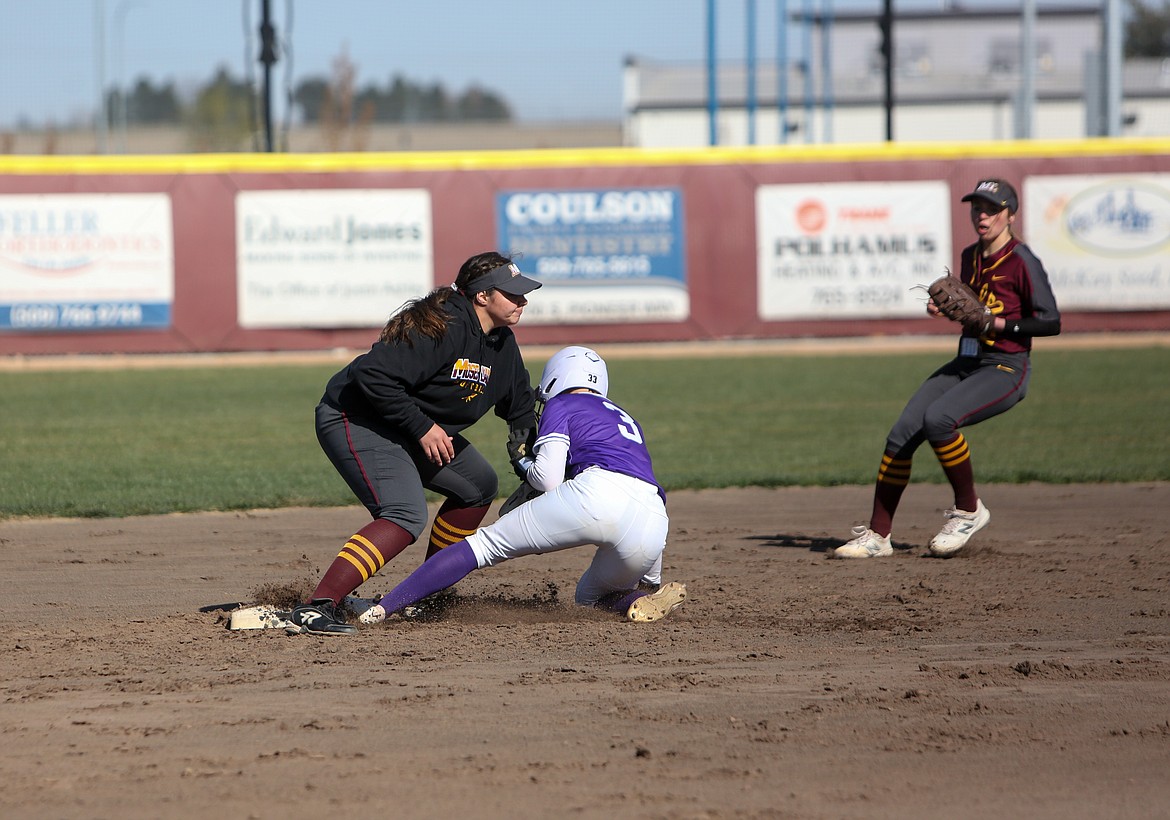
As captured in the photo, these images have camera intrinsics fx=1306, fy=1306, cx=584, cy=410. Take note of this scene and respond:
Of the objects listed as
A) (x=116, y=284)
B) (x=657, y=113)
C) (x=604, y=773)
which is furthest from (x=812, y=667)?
(x=657, y=113)

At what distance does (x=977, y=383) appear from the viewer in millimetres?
7219

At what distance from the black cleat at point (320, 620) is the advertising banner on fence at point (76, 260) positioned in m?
15.5

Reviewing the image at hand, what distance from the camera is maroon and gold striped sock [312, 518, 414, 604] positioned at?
5.31 metres

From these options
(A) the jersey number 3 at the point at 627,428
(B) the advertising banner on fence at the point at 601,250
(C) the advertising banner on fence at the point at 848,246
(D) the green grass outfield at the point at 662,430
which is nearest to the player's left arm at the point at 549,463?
(A) the jersey number 3 at the point at 627,428

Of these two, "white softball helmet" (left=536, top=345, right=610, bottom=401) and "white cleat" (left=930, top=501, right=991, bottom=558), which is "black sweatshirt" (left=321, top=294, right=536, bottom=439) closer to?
"white softball helmet" (left=536, top=345, right=610, bottom=401)

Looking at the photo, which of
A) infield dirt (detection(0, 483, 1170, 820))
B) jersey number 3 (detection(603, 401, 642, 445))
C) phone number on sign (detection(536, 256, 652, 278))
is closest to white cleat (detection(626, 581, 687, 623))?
infield dirt (detection(0, 483, 1170, 820))

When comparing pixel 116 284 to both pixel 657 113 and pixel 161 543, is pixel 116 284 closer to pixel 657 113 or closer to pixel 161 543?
pixel 161 543

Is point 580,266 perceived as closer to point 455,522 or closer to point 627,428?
point 455,522

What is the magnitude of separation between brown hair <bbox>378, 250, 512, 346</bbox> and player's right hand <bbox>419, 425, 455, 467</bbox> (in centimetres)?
37

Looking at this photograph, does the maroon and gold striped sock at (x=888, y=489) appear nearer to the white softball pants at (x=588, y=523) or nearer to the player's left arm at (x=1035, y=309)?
the player's left arm at (x=1035, y=309)

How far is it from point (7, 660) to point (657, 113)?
139 ft

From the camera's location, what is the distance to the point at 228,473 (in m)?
10.2

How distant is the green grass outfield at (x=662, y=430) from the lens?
9789 mm

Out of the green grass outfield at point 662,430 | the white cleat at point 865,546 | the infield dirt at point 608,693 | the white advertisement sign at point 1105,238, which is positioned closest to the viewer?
the infield dirt at point 608,693
